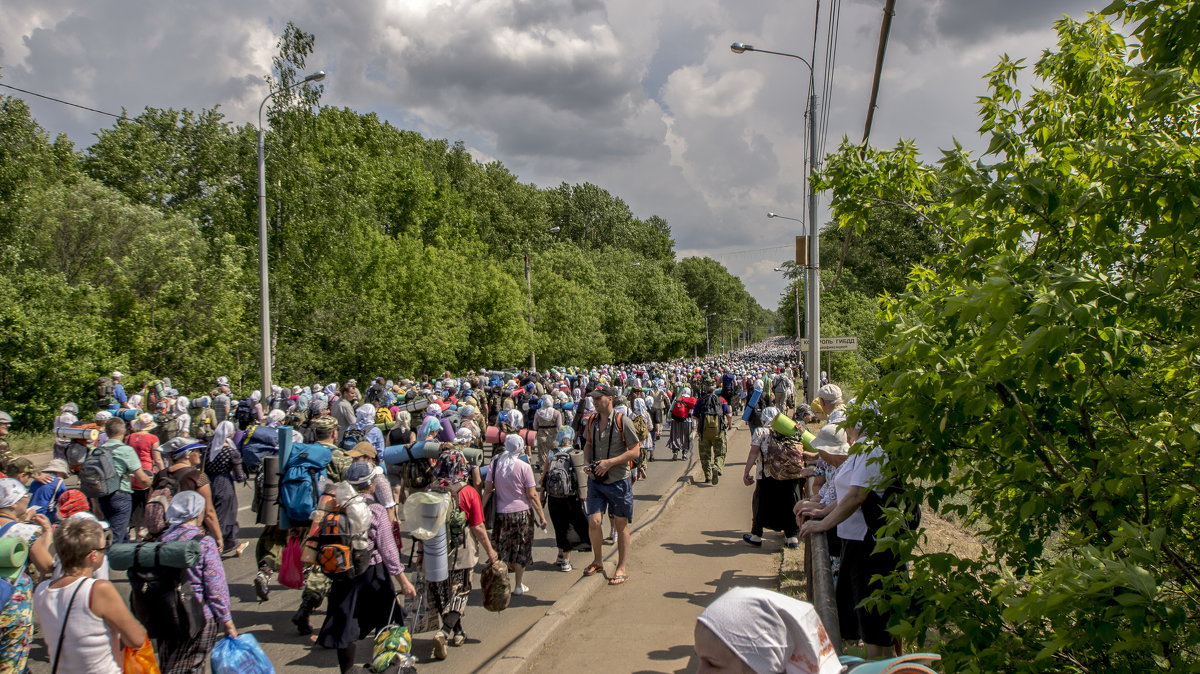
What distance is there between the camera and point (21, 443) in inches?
770

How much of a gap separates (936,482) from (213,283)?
84.6ft

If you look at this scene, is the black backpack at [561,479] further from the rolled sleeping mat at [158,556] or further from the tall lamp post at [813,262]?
the tall lamp post at [813,262]

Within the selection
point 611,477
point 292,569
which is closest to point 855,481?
point 611,477

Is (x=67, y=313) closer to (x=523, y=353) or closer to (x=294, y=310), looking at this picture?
(x=294, y=310)

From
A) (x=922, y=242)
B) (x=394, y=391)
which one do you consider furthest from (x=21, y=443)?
(x=922, y=242)

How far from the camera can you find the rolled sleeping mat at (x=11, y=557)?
454cm

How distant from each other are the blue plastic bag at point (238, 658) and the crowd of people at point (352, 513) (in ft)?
1.85

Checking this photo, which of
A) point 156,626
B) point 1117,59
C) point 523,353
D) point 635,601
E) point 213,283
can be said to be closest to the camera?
point 1117,59

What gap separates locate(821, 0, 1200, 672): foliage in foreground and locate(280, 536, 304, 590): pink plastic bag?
4953 millimetres

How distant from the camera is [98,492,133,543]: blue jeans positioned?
26.1ft

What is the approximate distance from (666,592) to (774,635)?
5.74 meters

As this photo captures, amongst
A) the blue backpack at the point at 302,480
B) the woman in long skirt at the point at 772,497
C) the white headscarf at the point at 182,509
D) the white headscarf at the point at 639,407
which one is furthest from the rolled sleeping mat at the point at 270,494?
the white headscarf at the point at 639,407

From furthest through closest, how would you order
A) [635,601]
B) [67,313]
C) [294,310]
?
[294,310] → [67,313] → [635,601]

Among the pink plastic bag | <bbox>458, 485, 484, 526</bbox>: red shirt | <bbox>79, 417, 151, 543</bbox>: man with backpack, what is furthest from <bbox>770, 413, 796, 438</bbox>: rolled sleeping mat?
<bbox>79, 417, 151, 543</bbox>: man with backpack
